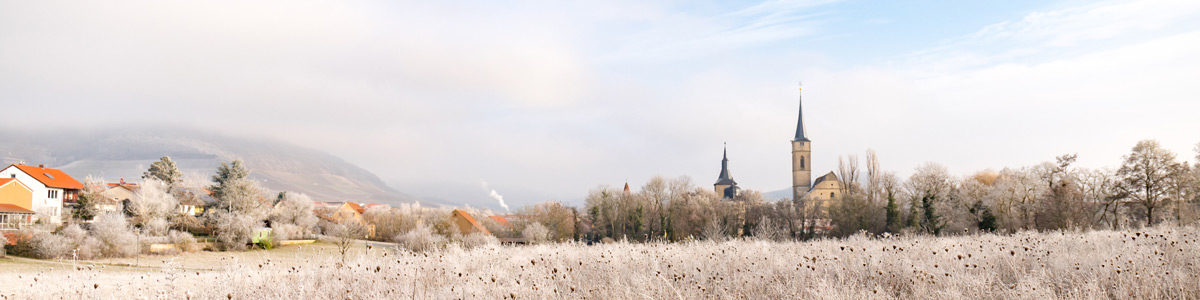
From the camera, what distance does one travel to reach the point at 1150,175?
3744cm

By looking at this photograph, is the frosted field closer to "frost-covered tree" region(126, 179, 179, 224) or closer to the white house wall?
"frost-covered tree" region(126, 179, 179, 224)

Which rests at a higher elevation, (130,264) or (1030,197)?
(1030,197)

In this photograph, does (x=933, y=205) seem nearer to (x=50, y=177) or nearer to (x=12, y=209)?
(x=12, y=209)

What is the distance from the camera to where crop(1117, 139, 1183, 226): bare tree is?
36.9 m

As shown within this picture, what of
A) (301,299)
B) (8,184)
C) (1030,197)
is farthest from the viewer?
(8,184)

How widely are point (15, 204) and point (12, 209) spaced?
3172 millimetres

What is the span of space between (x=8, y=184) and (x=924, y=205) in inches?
2724

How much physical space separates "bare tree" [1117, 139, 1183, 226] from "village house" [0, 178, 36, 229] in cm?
7018

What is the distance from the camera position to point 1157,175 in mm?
37250

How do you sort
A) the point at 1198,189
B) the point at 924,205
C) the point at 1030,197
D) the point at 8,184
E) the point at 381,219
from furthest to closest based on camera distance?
the point at 381,219 → the point at 8,184 → the point at 924,205 → the point at 1030,197 → the point at 1198,189

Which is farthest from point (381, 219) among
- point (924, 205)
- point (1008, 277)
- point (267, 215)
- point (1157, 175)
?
point (1008, 277)

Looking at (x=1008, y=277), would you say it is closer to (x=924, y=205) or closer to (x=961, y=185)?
(x=924, y=205)

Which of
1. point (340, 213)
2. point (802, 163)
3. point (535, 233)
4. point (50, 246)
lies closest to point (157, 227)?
point (50, 246)

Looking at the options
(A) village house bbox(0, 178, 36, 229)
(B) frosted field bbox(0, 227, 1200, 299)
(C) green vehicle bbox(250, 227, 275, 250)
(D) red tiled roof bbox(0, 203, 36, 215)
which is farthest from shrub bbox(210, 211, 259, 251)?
(B) frosted field bbox(0, 227, 1200, 299)
